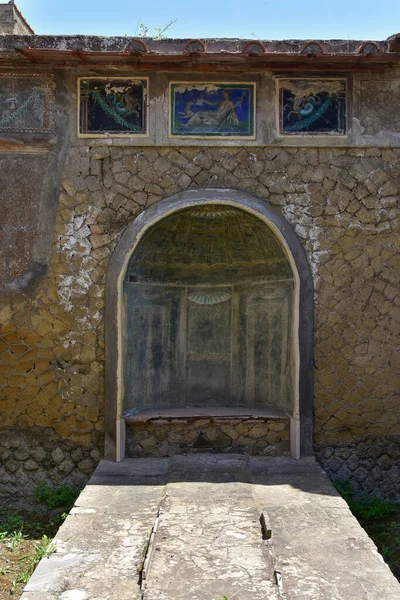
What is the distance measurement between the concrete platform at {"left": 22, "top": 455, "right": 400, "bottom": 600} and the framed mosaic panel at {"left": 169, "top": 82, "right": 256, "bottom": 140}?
327cm

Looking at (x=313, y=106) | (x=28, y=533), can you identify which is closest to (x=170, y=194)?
(x=313, y=106)

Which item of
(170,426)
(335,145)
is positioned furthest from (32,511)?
(335,145)

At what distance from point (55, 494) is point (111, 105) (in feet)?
12.7

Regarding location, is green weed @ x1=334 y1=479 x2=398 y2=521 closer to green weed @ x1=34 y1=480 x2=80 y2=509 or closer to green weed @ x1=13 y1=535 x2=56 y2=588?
green weed @ x1=34 y1=480 x2=80 y2=509

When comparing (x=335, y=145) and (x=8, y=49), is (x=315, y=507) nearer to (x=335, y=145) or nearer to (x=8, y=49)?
(x=335, y=145)

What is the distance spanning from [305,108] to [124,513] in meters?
4.12

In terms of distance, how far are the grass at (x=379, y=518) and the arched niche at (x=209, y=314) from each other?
647 millimetres

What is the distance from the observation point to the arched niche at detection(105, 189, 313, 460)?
5.98m

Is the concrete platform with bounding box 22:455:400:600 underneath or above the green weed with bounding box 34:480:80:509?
above

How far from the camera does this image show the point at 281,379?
6535 mm

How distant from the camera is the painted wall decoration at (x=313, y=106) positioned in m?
6.03

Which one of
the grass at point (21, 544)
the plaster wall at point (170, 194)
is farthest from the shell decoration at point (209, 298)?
the grass at point (21, 544)

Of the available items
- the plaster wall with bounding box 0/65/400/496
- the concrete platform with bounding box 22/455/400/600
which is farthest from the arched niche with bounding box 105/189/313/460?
the concrete platform with bounding box 22/455/400/600

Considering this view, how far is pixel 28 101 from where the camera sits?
599cm
